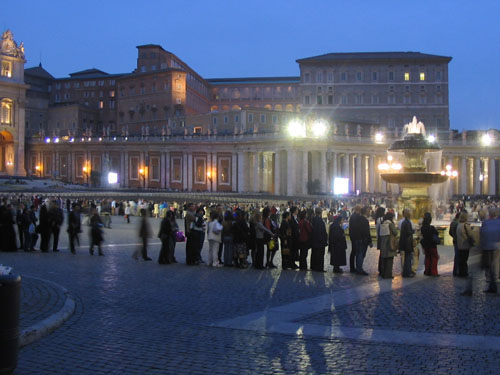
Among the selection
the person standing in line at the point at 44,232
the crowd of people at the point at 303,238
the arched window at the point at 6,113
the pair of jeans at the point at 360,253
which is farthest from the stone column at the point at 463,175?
the person standing in line at the point at 44,232

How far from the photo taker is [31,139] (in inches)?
3442

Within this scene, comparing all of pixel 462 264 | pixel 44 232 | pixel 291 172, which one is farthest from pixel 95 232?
pixel 291 172

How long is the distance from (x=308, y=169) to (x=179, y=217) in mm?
31408

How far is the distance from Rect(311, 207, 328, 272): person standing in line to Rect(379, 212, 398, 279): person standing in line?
5.47 feet

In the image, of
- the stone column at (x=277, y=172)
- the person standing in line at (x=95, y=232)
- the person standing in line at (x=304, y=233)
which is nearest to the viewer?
the person standing in line at (x=304, y=233)

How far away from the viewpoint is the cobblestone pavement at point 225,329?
7.02 meters

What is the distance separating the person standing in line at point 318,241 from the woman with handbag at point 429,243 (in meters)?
2.64

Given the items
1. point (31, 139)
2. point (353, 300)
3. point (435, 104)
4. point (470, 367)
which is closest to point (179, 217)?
point (353, 300)

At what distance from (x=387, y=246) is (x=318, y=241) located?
6.51 feet

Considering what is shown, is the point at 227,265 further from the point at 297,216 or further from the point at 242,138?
the point at 242,138

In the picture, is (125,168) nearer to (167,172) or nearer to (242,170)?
(167,172)

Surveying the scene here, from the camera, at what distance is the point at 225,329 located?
8828 millimetres

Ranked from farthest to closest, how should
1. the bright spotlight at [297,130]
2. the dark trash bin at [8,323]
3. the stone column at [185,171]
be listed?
the stone column at [185,171], the bright spotlight at [297,130], the dark trash bin at [8,323]

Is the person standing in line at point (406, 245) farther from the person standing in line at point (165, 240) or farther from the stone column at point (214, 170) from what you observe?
the stone column at point (214, 170)
